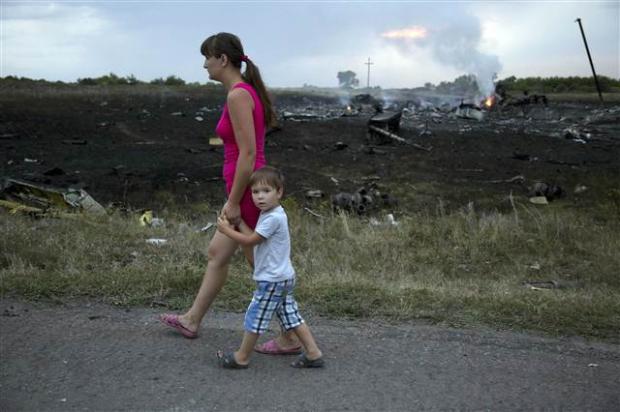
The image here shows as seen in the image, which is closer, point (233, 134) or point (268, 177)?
point (268, 177)

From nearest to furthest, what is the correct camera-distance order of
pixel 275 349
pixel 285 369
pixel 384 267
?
1. pixel 285 369
2. pixel 275 349
3. pixel 384 267

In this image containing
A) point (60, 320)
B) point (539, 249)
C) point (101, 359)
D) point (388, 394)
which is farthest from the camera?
point (539, 249)

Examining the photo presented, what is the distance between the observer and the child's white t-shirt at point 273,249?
391cm

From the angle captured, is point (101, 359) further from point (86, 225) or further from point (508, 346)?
point (86, 225)

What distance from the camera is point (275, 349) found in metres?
4.22

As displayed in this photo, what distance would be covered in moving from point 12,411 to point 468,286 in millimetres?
3746

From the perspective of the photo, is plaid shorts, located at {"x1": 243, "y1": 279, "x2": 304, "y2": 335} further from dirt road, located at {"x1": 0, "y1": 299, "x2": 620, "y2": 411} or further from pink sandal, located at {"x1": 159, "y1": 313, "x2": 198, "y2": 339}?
pink sandal, located at {"x1": 159, "y1": 313, "x2": 198, "y2": 339}

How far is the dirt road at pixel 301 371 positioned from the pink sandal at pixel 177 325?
5 cm

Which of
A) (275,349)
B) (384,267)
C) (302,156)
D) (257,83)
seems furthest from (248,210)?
(302,156)

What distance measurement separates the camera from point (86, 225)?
7688mm

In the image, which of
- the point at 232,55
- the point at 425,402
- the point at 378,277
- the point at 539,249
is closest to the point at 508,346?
the point at 425,402

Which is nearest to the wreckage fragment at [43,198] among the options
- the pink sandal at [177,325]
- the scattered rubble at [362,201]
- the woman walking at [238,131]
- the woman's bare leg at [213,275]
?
the scattered rubble at [362,201]

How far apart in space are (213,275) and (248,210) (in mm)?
539

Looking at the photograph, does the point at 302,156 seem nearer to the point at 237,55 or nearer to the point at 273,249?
the point at 237,55
